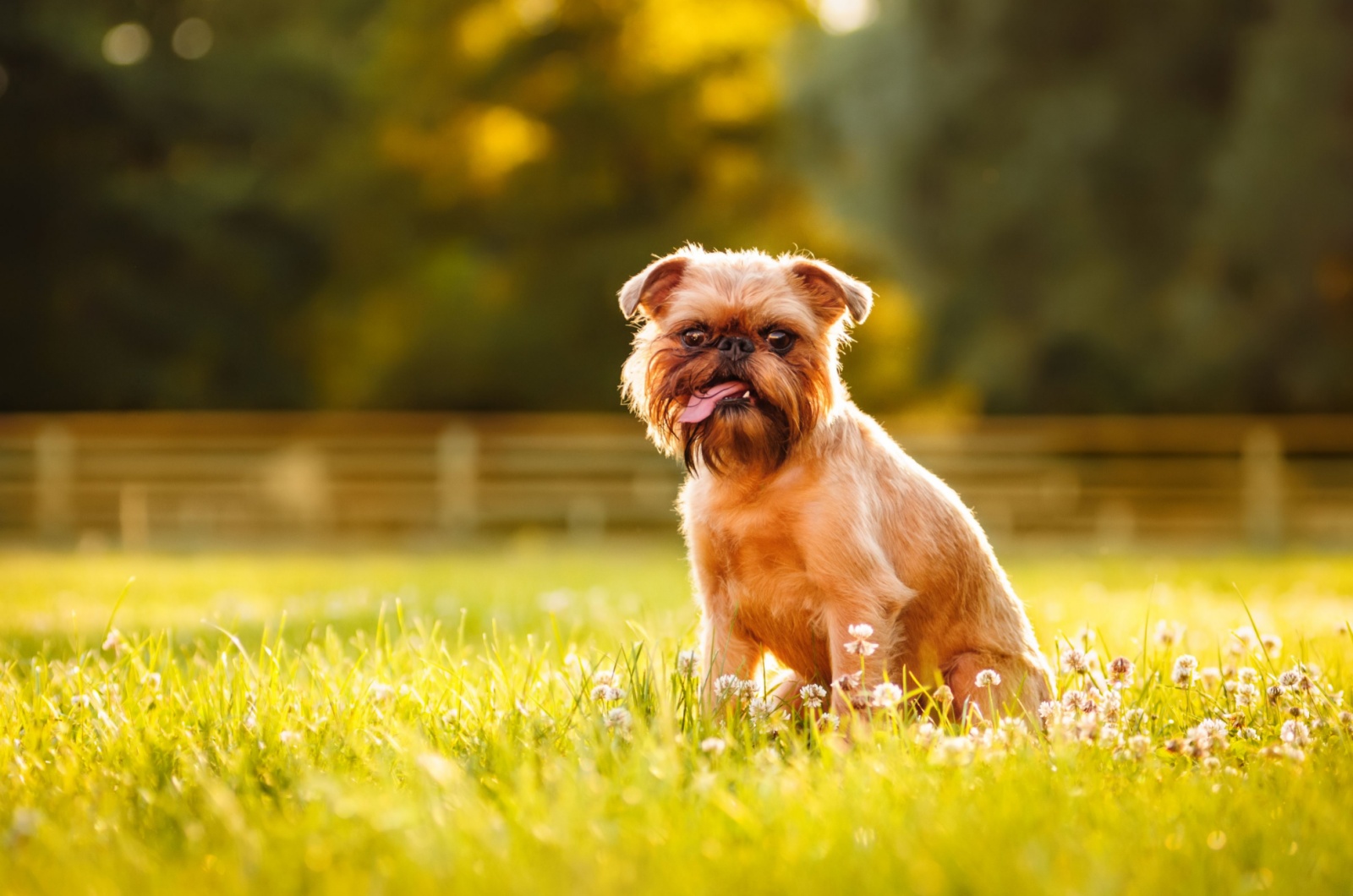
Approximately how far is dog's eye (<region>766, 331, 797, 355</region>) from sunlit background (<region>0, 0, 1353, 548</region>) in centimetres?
1448

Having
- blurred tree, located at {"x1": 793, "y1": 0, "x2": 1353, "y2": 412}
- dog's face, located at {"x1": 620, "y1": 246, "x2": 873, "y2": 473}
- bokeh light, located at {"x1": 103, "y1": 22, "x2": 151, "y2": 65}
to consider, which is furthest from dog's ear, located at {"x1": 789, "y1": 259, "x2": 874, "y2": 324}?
bokeh light, located at {"x1": 103, "y1": 22, "x2": 151, "y2": 65}

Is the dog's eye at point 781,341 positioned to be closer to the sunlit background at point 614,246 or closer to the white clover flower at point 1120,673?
the white clover flower at point 1120,673

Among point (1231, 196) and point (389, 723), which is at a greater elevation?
point (1231, 196)

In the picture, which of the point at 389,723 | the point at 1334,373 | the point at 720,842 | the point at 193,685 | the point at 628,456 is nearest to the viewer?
the point at 720,842

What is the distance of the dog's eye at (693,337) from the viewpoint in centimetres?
396

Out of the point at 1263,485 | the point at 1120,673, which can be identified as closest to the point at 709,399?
the point at 1120,673

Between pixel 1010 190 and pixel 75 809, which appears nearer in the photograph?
pixel 75 809

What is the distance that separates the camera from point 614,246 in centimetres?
2216

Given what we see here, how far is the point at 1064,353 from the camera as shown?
2259 cm

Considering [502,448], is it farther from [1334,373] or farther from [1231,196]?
[1334,373]

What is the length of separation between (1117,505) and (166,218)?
17.7 meters

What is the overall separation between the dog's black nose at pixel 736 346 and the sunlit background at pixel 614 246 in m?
14.5

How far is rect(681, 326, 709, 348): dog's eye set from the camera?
13.0 ft

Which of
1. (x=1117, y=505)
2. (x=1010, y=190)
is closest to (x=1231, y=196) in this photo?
(x=1010, y=190)
